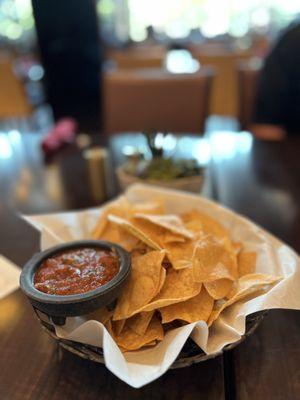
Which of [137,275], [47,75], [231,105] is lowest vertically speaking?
[231,105]

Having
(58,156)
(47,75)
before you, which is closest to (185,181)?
(58,156)

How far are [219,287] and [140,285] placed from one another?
5.1 inches

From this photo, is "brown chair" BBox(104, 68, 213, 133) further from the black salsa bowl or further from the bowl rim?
the black salsa bowl

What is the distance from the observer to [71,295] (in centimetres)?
53

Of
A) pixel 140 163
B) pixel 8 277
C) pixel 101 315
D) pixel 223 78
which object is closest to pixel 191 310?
pixel 101 315

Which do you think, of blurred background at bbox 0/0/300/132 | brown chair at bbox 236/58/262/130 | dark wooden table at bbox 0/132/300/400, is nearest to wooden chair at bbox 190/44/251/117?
blurred background at bbox 0/0/300/132

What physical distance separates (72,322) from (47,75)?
3333 mm

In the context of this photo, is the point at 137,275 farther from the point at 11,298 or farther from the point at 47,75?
the point at 47,75

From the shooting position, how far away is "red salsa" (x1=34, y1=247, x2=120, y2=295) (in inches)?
22.5

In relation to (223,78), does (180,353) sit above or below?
above

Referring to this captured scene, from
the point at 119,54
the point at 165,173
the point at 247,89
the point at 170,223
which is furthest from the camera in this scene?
the point at 119,54

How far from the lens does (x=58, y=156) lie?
4.83 ft

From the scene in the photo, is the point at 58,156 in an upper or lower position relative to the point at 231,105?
upper

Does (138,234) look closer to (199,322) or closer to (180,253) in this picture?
(180,253)
